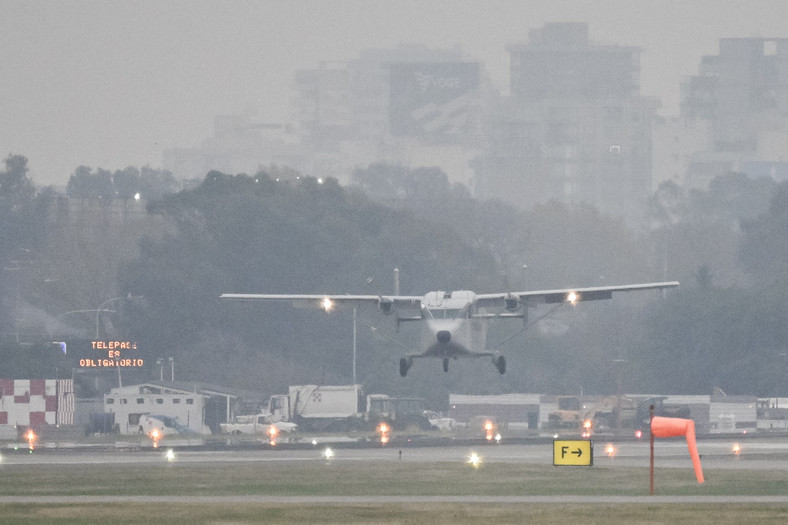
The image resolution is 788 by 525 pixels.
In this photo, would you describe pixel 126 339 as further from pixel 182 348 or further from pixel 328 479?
pixel 328 479

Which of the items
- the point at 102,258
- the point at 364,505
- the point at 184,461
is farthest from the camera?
the point at 102,258

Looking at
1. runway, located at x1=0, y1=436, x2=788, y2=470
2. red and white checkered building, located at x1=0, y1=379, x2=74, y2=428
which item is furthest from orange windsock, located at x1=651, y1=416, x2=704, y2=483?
red and white checkered building, located at x1=0, y1=379, x2=74, y2=428

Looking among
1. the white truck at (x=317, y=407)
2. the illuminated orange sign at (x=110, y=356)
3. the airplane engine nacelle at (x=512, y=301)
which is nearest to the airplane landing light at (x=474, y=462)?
the airplane engine nacelle at (x=512, y=301)

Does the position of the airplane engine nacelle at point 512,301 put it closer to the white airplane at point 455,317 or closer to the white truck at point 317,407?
the white airplane at point 455,317

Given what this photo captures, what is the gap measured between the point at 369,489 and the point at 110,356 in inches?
2875

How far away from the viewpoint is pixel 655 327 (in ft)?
460

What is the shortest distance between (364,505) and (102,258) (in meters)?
126

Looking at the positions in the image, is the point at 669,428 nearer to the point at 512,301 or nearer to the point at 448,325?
the point at 448,325

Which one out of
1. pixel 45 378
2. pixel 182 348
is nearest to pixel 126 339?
pixel 182 348

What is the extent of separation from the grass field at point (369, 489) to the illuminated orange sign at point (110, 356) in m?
58.1

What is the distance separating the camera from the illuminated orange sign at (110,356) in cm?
11875

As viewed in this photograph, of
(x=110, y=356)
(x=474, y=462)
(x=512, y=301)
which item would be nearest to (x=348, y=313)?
(x=110, y=356)

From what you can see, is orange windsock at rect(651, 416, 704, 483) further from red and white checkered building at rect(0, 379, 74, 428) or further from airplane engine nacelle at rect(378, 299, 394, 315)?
red and white checkered building at rect(0, 379, 74, 428)

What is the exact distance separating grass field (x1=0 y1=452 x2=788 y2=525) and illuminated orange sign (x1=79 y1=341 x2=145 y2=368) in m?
58.1
